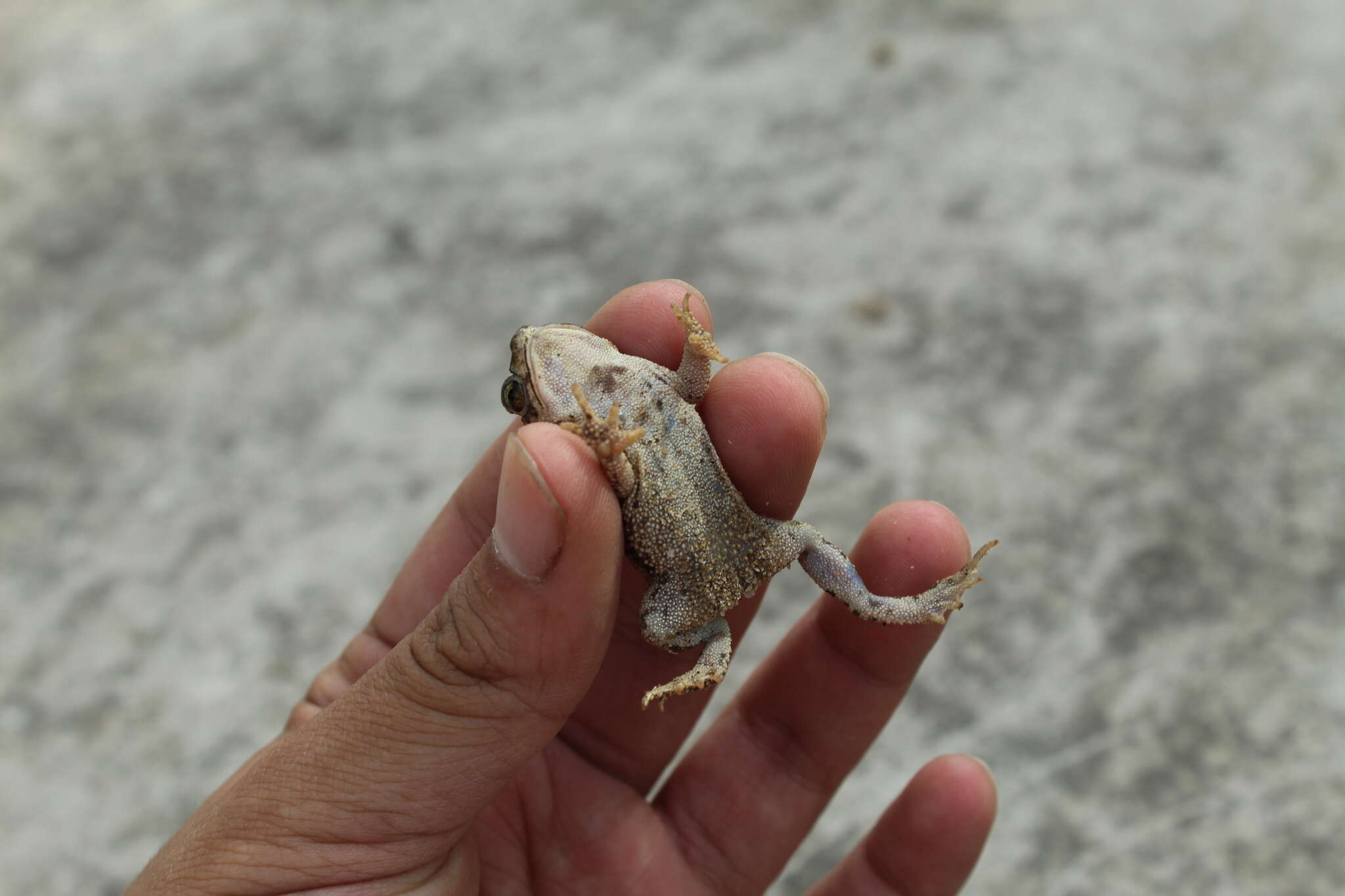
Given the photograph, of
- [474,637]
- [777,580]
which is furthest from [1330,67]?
[474,637]

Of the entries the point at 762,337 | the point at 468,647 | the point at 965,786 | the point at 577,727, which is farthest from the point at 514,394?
the point at 762,337

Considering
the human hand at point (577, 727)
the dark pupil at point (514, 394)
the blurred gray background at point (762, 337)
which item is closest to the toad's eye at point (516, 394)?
the dark pupil at point (514, 394)

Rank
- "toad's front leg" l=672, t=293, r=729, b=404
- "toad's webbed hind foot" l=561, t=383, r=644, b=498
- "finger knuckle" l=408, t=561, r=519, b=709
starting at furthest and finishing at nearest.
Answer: "toad's front leg" l=672, t=293, r=729, b=404 < "toad's webbed hind foot" l=561, t=383, r=644, b=498 < "finger knuckle" l=408, t=561, r=519, b=709

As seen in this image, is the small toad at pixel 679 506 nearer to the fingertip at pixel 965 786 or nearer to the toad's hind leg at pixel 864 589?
the toad's hind leg at pixel 864 589

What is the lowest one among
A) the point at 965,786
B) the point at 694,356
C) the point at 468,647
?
the point at 965,786

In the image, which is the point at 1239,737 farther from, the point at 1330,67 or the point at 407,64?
the point at 407,64

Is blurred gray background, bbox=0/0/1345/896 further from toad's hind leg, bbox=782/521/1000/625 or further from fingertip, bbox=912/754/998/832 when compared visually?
toad's hind leg, bbox=782/521/1000/625

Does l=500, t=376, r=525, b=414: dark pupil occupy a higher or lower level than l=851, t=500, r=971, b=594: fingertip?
higher

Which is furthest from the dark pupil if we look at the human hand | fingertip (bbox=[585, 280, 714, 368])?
fingertip (bbox=[585, 280, 714, 368])

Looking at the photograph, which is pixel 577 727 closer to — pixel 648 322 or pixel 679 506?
pixel 679 506
